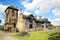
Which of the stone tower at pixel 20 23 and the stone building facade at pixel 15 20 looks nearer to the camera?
the stone building facade at pixel 15 20

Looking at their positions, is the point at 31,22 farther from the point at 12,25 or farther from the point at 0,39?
the point at 0,39

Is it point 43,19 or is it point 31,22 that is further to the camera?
point 43,19

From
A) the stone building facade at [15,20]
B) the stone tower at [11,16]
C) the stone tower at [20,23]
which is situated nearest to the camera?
the stone building facade at [15,20]

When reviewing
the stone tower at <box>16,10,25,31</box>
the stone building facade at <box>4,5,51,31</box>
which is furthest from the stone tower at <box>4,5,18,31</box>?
the stone tower at <box>16,10,25,31</box>

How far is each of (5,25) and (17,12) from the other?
11.1 feet

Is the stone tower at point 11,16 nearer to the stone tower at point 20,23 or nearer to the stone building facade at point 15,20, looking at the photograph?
the stone building facade at point 15,20

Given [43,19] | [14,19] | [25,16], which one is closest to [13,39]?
[14,19]

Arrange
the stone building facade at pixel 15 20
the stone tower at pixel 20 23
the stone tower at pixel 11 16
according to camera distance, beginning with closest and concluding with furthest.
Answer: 1. the stone building facade at pixel 15 20
2. the stone tower at pixel 20 23
3. the stone tower at pixel 11 16

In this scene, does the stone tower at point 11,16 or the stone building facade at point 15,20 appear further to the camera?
the stone tower at point 11,16

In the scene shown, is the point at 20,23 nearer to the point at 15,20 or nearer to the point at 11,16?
the point at 15,20

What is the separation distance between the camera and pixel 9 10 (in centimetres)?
2248

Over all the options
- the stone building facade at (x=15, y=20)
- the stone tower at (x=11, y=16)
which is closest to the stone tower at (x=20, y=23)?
the stone building facade at (x=15, y=20)

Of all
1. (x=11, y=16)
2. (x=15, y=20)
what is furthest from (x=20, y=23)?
(x=11, y=16)

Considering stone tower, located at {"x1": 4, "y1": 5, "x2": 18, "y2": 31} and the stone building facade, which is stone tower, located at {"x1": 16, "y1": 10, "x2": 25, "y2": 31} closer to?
the stone building facade
